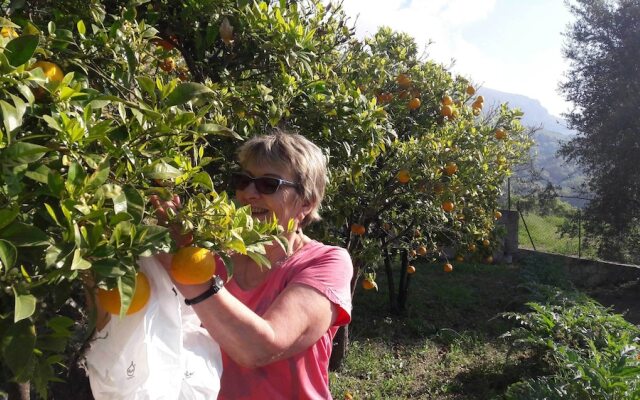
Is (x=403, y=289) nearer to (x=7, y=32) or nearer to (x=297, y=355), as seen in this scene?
(x=297, y=355)

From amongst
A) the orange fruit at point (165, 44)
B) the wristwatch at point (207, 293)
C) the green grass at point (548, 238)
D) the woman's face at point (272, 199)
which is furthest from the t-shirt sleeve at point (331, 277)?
the green grass at point (548, 238)

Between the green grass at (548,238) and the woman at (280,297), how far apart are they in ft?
28.4

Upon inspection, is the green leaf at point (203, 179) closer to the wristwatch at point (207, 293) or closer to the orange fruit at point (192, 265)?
the orange fruit at point (192, 265)

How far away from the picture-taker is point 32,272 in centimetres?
83

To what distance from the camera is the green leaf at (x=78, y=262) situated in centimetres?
66

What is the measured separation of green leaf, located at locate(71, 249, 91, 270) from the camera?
66cm

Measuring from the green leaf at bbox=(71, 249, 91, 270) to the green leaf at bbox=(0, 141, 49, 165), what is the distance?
13 cm

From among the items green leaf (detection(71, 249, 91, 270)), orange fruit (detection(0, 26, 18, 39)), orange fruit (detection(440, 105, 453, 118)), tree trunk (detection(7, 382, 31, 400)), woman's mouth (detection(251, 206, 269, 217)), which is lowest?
tree trunk (detection(7, 382, 31, 400))

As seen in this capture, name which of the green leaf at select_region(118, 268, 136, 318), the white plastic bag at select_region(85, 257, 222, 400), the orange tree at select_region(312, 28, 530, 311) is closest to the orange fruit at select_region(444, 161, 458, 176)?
the orange tree at select_region(312, 28, 530, 311)

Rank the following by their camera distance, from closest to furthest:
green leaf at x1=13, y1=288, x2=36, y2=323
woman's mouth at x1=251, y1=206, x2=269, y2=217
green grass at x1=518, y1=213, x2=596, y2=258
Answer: green leaf at x1=13, y1=288, x2=36, y2=323 < woman's mouth at x1=251, y1=206, x2=269, y2=217 < green grass at x1=518, y1=213, x2=596, y2=258

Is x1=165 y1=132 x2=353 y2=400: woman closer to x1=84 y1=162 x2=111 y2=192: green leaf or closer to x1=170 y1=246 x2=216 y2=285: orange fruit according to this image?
x1=170 y1=246 x2=216 y2=285: orange fruit

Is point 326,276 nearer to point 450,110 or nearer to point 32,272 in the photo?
point 32,272

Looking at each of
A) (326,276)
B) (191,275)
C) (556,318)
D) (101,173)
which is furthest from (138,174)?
(556,318)

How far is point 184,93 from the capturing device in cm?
91
